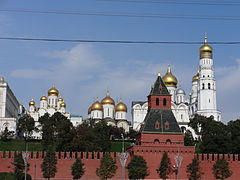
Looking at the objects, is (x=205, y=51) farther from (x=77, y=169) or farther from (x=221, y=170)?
(x=77, y=169)

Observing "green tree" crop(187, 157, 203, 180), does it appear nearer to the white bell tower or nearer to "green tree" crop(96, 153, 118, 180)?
"green tree" crop(96, 153, 118, 180)

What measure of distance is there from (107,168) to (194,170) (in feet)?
29.8

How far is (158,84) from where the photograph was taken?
54750 mm

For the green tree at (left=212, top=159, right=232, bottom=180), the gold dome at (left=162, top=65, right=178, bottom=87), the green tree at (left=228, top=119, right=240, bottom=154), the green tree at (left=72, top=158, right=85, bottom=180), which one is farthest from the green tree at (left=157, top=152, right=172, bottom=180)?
the gold dome at (left=162, top=65, right=178, bottom=87)

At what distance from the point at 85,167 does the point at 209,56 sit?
5386cm

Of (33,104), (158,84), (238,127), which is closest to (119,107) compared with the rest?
(33,104)

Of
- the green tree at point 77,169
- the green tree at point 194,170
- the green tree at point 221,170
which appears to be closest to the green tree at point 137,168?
the green tree at point 194,170

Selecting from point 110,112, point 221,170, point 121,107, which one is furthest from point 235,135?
point 110,112

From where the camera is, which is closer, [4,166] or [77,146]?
[4,166]

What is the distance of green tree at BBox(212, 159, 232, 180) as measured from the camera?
5003 cm

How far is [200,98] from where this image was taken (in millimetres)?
98250

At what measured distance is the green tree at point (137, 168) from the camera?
48778 millimetres

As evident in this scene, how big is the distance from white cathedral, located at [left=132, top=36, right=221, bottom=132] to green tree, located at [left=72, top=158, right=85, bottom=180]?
48382 mm

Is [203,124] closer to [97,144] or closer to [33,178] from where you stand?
[97,144]
